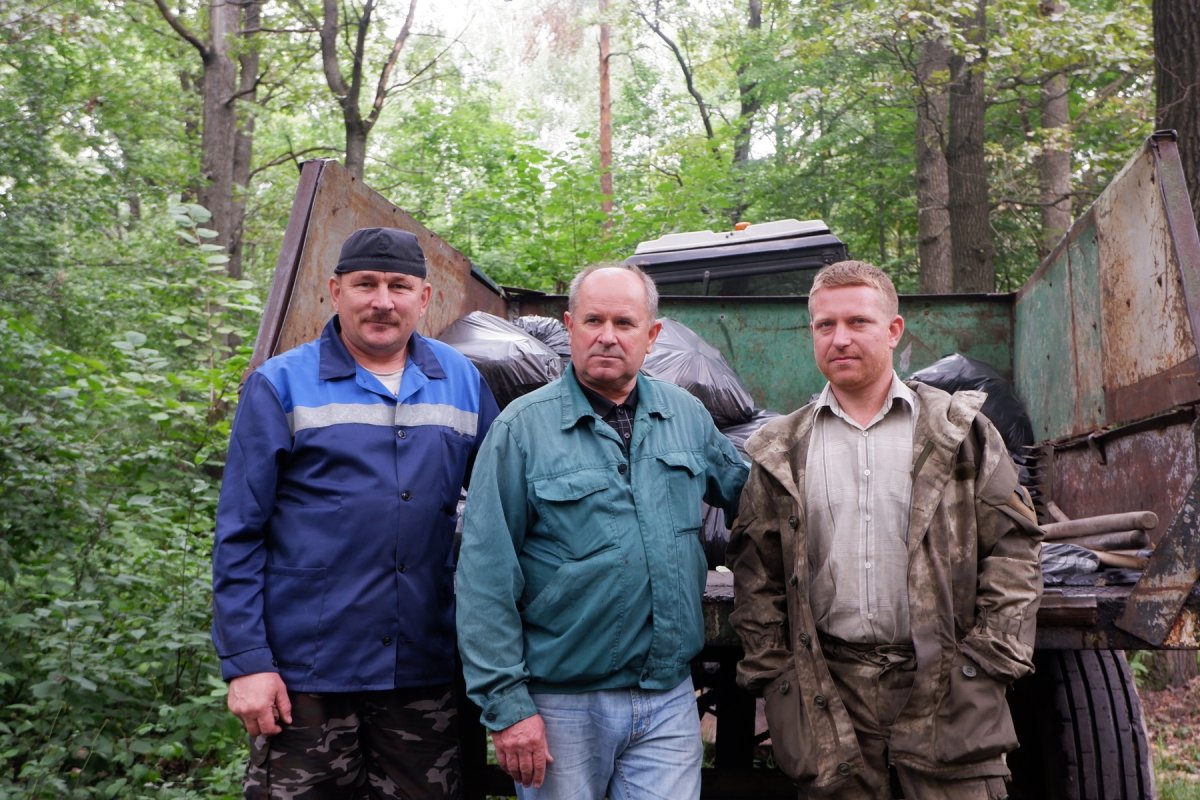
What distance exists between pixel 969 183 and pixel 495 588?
8584mm

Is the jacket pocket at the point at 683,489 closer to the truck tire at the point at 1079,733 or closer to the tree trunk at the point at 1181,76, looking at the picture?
the truck tire at the point at 1079,733

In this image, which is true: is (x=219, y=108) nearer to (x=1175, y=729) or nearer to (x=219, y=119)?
(x=219, y=119)

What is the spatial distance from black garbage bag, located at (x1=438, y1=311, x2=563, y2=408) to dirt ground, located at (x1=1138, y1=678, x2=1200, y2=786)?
9.58ft

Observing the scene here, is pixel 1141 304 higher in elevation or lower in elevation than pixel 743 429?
higher

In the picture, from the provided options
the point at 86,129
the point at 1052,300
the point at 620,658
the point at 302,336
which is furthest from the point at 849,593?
the point at 86,129

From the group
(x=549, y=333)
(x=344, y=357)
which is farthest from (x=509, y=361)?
(x=344, y=357)

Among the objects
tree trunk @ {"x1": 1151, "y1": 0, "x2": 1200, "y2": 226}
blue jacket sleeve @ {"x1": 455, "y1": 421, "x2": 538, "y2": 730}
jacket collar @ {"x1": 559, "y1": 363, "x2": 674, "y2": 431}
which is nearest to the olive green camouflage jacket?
jacket collar @ {"x1": 559, "y1": 363, "x2": 674, "y2": 431}

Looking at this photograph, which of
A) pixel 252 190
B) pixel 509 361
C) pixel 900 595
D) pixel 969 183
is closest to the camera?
pixel 900 595

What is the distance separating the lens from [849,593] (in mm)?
2076

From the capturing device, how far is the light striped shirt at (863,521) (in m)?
2.05

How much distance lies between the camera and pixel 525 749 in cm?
197

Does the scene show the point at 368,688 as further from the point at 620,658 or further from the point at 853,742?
the point at 853,742

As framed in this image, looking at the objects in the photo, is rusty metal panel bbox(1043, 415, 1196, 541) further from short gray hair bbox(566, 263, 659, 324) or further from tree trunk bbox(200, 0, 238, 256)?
tree trunk bbox(200, 0, 238, 256)

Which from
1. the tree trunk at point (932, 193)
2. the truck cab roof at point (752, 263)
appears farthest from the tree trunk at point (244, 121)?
the tree trunk at point (932, 193)
